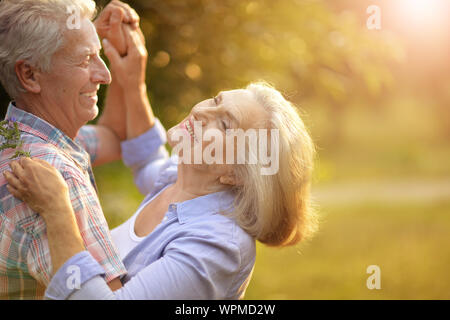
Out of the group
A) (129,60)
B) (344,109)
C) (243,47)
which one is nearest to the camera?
(129,60)

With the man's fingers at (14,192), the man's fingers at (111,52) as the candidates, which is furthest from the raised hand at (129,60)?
the man's fingers at (14,192)

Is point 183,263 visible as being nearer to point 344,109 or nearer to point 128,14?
point 128,14

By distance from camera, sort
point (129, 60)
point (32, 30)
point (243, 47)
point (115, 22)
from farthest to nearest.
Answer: point (243, 47), point (129, 60), point (115, 22), point (32, 30)

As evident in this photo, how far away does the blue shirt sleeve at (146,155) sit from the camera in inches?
96.9

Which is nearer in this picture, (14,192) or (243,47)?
(14,192)

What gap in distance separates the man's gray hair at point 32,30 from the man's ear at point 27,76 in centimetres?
2

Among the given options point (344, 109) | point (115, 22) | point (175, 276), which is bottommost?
point (344, 109)

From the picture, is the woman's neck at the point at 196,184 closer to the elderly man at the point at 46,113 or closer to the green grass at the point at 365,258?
the elderly man at the point at 46,113

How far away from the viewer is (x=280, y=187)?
6.16ft

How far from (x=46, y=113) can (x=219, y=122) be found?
646 millimetres

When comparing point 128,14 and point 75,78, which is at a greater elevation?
point 128,14

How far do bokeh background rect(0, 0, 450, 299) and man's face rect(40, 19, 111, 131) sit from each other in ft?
2.83

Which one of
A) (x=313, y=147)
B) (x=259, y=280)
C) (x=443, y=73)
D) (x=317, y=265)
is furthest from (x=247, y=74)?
(x=443, y=73)

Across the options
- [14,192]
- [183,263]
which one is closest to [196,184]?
[183,263]
